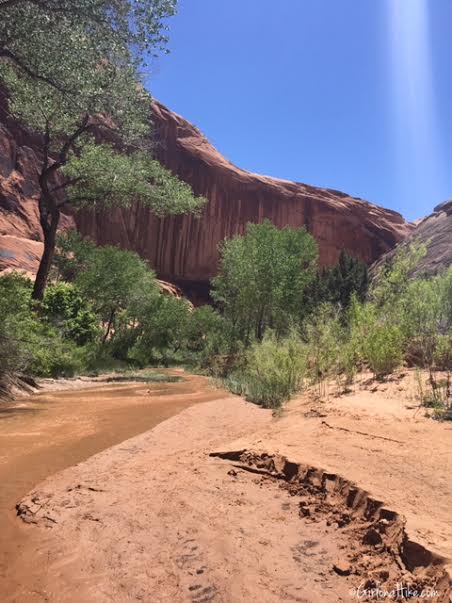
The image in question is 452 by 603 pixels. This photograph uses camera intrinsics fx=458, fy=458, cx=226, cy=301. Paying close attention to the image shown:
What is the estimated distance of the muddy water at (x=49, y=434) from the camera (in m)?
3.34

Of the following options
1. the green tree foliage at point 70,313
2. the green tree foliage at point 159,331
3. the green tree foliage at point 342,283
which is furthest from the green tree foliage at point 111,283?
the green tree foliage at point 342,283

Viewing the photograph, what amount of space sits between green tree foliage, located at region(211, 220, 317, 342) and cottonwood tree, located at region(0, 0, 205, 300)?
9.82 meters

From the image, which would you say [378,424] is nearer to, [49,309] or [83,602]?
[83,602]

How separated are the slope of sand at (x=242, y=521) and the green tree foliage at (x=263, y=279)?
18.8m

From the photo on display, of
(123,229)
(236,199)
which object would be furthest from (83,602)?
(236,199)

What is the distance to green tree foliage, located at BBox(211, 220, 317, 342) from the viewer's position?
25531mm

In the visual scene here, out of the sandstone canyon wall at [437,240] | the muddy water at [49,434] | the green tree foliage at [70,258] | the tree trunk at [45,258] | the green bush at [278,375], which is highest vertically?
the sandstone canyon wall at [437,240]

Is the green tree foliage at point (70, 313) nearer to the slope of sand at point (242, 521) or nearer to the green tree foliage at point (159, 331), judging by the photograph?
the green tree foliage at point (159, 331)

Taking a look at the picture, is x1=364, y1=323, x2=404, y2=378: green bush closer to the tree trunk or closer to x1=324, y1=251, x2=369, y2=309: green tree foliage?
the tree trunk

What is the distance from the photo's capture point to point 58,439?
6523 mm

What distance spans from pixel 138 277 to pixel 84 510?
25408 mm

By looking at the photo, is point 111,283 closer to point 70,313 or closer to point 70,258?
point 70,313

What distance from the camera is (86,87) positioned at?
426 inches

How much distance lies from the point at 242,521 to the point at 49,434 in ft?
13.9
